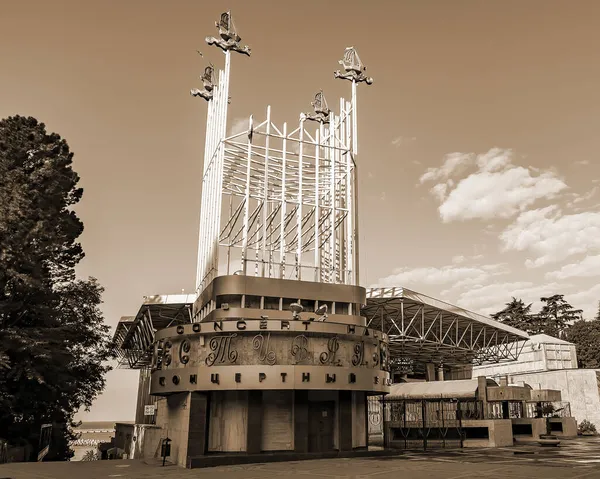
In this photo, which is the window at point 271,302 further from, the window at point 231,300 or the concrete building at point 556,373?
the concrete building at point 556,373

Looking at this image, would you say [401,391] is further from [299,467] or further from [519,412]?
[299,467]

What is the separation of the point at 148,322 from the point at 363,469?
120 ft

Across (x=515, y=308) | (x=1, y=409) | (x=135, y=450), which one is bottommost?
(x=135, y=450)

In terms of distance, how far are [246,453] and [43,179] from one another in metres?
22.6

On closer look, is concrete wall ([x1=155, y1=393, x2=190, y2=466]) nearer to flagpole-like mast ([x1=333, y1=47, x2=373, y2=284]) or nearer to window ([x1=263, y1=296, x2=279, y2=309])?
window ([x1=263, y1=296, x2=279, y2=309])

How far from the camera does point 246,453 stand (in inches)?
1003

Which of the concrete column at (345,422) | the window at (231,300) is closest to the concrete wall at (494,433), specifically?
the concrete column at (345,422)

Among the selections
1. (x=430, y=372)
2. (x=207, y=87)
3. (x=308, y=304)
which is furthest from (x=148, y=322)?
(x=430, y=372)

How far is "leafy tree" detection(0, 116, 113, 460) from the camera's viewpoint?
31125mm

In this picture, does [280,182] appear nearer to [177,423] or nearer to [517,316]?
[177,423]

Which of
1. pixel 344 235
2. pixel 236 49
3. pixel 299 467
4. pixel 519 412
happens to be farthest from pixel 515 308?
pixel 299 467

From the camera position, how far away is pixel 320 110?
5222cm

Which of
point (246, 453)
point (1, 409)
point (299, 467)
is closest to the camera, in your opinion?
point (299, 467)

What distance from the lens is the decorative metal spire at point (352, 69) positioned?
149 feet
